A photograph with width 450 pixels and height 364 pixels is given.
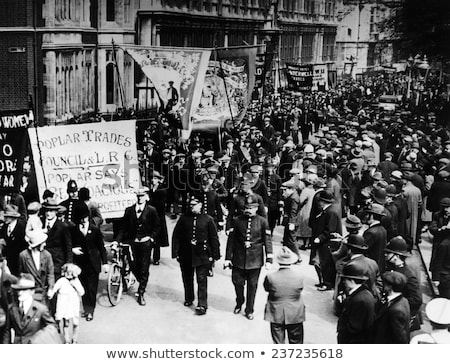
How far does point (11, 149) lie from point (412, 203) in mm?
5885

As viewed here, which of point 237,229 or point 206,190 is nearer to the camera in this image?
point 237,229

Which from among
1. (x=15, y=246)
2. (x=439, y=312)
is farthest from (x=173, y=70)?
(x=439, y=312)

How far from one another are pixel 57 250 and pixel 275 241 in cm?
456

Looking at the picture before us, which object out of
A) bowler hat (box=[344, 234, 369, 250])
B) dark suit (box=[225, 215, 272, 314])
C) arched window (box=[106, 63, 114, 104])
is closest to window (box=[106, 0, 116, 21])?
arched window (box=[106, 63, 114, 104])

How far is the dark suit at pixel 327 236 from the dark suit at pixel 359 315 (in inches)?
102

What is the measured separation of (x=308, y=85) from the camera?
16109mm

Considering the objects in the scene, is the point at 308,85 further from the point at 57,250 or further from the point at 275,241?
the point at 57,250

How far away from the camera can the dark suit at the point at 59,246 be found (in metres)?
7.58

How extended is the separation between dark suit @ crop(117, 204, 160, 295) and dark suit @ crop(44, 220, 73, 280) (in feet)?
3.17

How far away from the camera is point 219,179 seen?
11.7 metres

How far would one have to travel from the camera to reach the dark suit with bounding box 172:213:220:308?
805cm

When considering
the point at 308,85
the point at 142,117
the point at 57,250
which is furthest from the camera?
the point at 308,85
